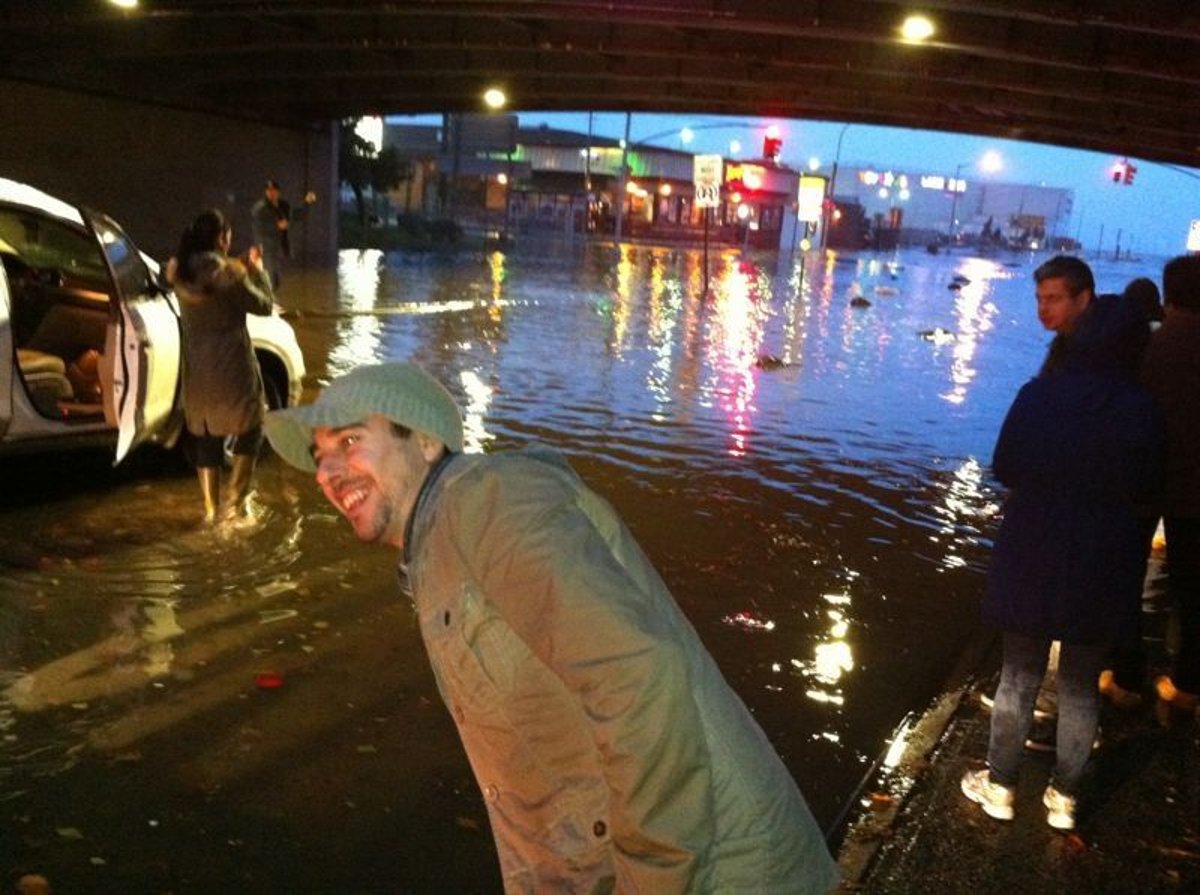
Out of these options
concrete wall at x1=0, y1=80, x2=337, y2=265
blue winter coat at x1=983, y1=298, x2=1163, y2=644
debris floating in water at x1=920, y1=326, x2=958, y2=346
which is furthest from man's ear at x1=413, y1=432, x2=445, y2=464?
concrete wall at x1=0, y1=80, x2=337, y2=265

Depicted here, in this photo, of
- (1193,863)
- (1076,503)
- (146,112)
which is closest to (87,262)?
(1076,503)

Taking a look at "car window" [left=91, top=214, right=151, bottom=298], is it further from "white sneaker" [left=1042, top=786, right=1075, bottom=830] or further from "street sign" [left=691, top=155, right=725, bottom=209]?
"street sign" [left=691, top=155, right=725, bottom=209]

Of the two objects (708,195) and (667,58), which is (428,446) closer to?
(708,195)

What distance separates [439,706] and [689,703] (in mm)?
3144

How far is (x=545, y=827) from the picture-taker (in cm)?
169

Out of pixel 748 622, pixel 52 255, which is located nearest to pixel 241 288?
pixel 52 255

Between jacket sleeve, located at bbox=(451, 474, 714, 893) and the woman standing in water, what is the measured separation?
4.90 metres

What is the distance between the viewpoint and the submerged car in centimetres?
602

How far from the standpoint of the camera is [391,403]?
5.80 feet

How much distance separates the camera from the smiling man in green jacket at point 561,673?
58.6 inches

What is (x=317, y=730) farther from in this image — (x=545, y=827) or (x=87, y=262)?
(x=87, y=262)

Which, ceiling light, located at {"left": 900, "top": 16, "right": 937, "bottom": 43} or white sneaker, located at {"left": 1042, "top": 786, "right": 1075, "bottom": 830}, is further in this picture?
ceiling light, located at {"left": 900, "top": 16, "right": 937, "bottom": 43}

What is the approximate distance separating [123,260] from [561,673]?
5804 mm

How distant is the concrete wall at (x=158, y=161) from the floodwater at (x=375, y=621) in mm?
14389
